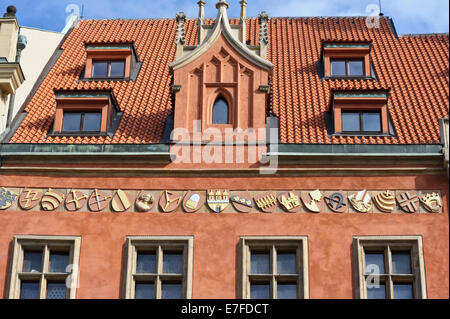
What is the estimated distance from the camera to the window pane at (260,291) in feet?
55.9

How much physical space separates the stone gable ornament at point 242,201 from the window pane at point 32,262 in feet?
12.3

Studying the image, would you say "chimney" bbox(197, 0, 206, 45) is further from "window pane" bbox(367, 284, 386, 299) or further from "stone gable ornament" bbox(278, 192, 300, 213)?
"window pane" bbox(367, 284, 386, 299)

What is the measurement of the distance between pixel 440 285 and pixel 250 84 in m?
5.64

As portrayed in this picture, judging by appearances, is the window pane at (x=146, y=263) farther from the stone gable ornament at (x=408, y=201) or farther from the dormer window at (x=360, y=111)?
the dormer window at (x=360, y=111)

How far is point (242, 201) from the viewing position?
17.8 m

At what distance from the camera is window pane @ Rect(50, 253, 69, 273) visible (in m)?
17.5

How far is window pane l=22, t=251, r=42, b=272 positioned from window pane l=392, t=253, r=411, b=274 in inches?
255

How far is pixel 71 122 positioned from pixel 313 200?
214 inches

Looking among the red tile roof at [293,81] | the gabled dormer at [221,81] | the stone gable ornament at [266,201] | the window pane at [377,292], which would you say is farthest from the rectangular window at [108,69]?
the window pane at [377,292]

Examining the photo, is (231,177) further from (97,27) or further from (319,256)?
(97,27)

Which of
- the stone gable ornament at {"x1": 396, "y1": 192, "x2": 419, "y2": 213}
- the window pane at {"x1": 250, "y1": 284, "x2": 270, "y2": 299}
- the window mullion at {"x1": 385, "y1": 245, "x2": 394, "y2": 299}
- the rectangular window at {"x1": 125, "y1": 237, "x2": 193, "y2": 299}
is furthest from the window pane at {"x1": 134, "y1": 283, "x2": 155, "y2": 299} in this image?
the stone gable ornament at {"x1": 396, "y1": 192, "x2": 419, "y2": 213}

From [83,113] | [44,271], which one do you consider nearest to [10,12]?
[83,113]
